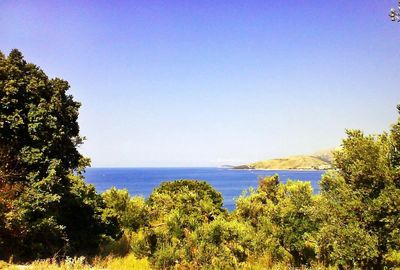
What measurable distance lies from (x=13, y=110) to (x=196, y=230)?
13.1 meters

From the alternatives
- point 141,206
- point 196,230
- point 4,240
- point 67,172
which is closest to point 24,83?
point 67,172

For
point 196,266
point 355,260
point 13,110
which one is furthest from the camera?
point 13,110

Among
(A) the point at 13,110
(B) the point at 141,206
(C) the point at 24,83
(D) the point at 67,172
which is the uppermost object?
(C) the point at 24,83

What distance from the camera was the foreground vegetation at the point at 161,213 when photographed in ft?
51.6

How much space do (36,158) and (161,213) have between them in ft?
25.3

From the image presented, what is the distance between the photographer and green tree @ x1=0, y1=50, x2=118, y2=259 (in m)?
18.7

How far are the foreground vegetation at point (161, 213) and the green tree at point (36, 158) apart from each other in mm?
59

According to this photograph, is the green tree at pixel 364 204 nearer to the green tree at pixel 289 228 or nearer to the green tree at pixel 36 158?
the green tree at pixel 289 228

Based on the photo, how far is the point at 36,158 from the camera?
1966 cm

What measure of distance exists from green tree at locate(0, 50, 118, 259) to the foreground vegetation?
6cm

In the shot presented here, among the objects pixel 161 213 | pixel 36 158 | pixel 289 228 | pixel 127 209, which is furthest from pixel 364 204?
pixel 36 158

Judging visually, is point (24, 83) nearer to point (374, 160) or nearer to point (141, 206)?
point (141, 206)

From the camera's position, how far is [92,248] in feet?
78.9

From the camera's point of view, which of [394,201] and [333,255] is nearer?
[394,201]
